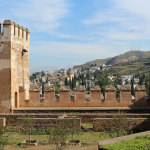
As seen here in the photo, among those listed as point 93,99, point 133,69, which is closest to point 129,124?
point 93,99

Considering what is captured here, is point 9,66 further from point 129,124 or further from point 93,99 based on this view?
point 129,124

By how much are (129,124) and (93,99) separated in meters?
3.07

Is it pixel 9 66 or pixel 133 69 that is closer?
pixel 9 66

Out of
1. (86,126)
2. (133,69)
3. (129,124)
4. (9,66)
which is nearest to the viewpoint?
(129,124)

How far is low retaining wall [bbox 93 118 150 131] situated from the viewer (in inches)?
398

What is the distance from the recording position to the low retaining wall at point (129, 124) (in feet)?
33.2

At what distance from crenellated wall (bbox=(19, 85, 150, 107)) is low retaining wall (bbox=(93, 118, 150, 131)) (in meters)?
2.51

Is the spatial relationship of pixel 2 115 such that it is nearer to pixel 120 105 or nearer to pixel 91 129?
pixel 91 129

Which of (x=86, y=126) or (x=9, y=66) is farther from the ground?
(x=9, y=66)

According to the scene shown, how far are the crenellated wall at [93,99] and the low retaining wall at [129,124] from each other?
2514 millimetres

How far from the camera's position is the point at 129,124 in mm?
10102

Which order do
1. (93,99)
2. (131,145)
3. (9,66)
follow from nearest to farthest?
(131,145) → (9,66) → (93,99)

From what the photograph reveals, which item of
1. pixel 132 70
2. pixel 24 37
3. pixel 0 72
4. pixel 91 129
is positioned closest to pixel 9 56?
pixel 0 72

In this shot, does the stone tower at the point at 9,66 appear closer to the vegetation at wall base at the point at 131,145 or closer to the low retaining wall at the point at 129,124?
the low retaining wall at the point at 129,124
